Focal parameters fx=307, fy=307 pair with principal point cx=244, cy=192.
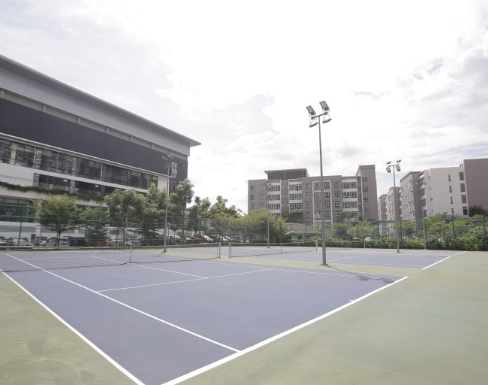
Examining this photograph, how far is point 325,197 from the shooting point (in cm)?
8981

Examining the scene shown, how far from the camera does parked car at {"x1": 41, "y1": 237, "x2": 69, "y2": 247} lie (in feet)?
90.2

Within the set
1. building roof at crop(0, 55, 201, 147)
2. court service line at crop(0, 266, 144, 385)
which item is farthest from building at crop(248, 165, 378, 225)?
court service line at crop(0, 266, 144, 385)

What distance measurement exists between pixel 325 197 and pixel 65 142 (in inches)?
2623

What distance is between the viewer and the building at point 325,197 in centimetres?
8775

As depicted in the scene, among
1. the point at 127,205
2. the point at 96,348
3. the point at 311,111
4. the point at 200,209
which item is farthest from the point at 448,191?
the point at 96,348

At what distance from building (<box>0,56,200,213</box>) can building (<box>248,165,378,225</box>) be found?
36.5 meters

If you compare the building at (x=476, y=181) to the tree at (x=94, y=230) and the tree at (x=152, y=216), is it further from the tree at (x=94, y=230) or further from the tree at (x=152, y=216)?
the tree at (x=94, y=230)

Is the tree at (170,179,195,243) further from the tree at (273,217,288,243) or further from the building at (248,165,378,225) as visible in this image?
the building at (248,165,378,225)

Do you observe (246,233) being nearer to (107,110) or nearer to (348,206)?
(107,110)

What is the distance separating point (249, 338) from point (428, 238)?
3930 centimetres

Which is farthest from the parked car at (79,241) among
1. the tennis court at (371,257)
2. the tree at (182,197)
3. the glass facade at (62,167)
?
the glass facade at (62,167)

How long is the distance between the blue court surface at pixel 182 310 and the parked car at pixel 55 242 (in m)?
16.2

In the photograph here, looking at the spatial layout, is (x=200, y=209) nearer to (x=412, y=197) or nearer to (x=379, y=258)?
(x=379, y=258)

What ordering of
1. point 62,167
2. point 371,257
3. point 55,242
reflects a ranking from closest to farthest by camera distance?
point 371,257, point 55,242, point 62,167
